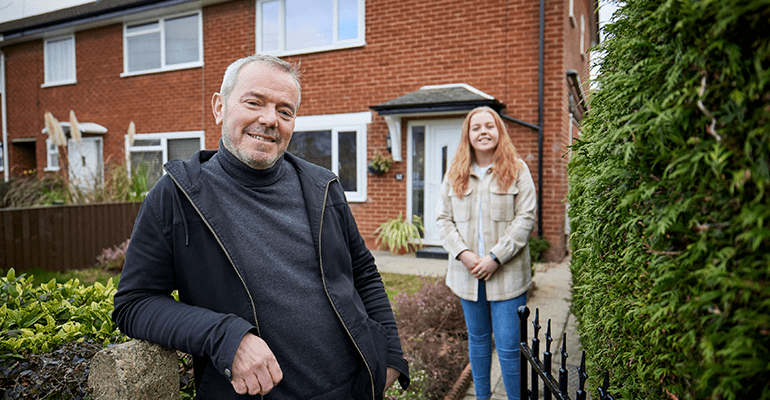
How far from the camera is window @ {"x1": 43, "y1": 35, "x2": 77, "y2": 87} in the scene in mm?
12609

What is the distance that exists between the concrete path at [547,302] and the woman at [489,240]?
0.39 metres

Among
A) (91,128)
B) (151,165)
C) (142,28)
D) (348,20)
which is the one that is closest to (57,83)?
(91,128)

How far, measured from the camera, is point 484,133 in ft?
8.76

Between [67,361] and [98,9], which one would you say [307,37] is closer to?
[98,9]

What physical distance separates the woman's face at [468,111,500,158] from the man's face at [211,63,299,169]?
1.42 m

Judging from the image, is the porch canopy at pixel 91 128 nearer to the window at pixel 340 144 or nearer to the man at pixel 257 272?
the window at pixel 340 144

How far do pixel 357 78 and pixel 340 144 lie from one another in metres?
1.35

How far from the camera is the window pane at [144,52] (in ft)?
36.4

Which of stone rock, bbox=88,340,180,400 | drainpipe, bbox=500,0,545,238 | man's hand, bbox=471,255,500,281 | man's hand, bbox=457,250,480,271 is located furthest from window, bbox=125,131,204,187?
stone rock, bbox=88,340,180,400

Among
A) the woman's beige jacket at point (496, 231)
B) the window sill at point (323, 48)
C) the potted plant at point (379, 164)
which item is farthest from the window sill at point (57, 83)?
the woman's beige jacket at point (496, 231)

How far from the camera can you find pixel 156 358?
1353 millimetres

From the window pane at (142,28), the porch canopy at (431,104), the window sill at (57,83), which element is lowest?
the porch canopy at (431,104)

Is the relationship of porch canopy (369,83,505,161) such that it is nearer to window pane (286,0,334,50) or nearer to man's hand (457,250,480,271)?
window pane (286,0,334,50)

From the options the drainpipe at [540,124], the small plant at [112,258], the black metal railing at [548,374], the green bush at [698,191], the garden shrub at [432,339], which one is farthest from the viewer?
the drainpipe at [540,124]
